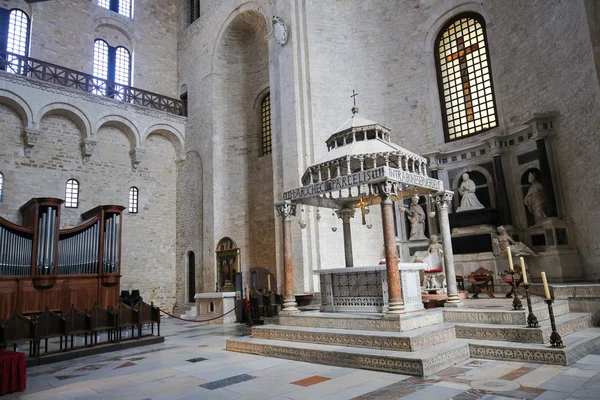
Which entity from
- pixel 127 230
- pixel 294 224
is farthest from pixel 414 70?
pixel 127 230

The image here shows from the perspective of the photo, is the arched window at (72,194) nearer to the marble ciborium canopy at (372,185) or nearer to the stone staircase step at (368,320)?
the marble ciborium canopy at (372,185)

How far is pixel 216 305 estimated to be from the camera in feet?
44.4

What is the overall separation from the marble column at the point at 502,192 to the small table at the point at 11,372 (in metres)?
10.9

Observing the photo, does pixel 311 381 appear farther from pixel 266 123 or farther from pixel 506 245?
pixel 266 123

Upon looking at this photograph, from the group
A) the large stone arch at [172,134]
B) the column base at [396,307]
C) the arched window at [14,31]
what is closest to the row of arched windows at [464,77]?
the arched window at [14,31]

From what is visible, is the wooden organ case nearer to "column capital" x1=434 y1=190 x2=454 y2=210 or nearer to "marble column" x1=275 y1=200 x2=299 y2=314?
"marble column" x1=275 y1=200 x2=299 y2=314

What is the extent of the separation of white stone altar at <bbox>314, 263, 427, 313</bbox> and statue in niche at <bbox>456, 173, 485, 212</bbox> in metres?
5.04

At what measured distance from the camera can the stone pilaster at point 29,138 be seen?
14.1m

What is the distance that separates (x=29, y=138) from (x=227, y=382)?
42.9 feet

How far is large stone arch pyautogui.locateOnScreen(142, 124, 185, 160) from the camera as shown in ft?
57.5

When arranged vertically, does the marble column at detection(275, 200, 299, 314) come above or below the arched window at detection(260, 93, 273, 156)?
below

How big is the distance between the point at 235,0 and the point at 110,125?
7.10 metres

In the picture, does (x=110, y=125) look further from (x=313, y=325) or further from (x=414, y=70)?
(x=313, y=325)

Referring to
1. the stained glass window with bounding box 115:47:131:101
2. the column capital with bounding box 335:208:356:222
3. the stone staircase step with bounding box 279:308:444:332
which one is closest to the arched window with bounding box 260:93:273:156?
the stained glass window with bounding box 115:47:131:101
